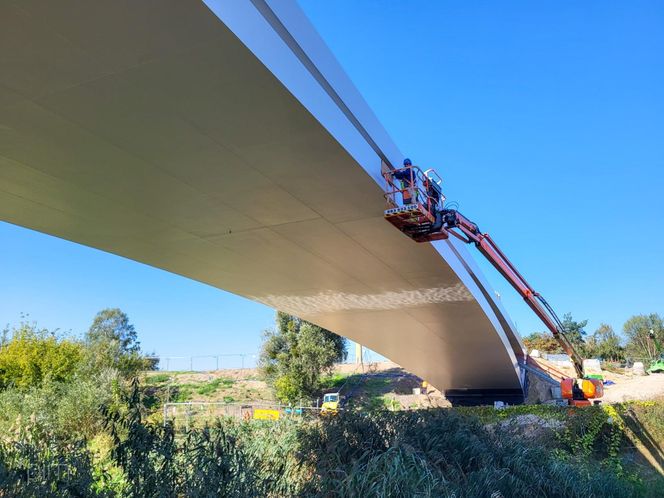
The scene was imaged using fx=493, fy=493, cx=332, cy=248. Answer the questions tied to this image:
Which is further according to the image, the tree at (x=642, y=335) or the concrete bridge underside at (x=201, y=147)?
the tree at (x=642, y=335)

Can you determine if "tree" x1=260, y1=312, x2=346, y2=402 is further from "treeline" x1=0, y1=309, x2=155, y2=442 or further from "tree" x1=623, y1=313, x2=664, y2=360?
"tree" x1=623, y1=313, x2=664, y2=360

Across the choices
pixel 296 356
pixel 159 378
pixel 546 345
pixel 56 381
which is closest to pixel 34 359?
pixel 56 381

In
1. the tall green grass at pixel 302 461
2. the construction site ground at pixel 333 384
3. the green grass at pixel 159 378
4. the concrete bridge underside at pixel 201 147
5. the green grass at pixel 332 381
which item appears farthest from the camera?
the green grass at pixel 159 378

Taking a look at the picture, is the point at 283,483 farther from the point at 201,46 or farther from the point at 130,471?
the point at 201,46

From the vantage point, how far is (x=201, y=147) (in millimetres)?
7570

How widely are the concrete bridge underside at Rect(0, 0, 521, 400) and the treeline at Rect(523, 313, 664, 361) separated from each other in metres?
39.2

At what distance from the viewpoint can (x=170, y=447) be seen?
4699 millimetres

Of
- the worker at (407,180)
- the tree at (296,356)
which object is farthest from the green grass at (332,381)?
the worker at (407,180)

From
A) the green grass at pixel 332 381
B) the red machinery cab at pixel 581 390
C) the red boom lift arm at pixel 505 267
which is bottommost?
the red machinery cab at pixel 581 390

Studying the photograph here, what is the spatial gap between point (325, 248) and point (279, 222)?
1.95 meters

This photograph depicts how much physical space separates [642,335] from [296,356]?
1612 inches

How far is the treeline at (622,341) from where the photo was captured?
4869 centimetres

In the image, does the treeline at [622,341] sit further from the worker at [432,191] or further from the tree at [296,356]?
the worker at [432,191]

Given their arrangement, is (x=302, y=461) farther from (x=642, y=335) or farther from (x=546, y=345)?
(x=642, y=335)
